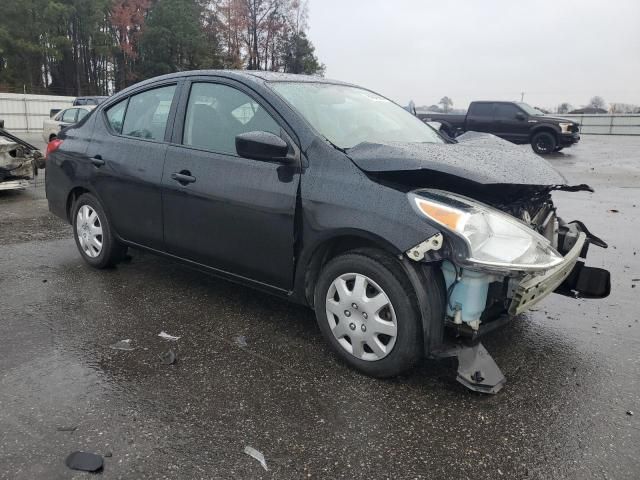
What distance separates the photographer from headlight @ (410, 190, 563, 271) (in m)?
2.60

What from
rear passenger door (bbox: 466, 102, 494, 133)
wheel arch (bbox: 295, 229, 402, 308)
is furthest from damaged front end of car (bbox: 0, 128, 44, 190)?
rear passenger door (bbox: 466, 102, 494, 133)

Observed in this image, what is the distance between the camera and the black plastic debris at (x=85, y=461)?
224 centimetres

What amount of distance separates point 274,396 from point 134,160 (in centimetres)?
237

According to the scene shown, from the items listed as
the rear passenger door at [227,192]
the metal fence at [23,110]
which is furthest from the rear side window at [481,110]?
the metal fence at [23,110]

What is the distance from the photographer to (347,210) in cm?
298

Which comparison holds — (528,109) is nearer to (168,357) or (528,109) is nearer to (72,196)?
(72,196)

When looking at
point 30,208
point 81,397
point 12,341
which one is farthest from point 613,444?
point 30,208

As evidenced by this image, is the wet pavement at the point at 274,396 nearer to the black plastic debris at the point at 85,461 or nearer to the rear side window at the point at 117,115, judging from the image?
the black plastic debris at the point at 85,461

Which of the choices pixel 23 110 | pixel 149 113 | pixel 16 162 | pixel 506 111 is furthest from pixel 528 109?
pixel 23 110

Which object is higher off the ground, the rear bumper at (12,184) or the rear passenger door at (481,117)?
the rear passenger door at (481,117)

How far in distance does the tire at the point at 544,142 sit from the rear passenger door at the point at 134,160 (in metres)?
16.7

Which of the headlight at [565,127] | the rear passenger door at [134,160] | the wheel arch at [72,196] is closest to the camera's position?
the rear passenger door at [134,160]

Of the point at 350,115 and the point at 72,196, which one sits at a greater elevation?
the point at 350,115

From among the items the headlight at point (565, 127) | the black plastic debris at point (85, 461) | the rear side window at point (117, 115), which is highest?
the headlight at point (565, 127)
